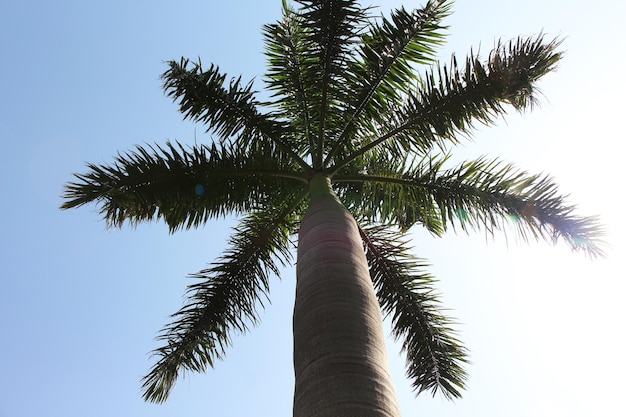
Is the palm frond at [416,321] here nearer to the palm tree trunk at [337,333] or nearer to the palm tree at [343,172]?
the palm tree at [343,172]

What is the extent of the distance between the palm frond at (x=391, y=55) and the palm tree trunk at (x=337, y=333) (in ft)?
10.4

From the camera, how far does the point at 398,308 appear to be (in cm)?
879

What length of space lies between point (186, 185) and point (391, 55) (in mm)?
3756

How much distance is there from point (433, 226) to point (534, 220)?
6.72 ft

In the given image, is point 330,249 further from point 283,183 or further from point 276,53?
point 276,53

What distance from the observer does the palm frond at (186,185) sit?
24.2 ft

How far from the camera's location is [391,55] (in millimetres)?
7879

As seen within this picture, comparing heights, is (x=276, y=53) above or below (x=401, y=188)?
above

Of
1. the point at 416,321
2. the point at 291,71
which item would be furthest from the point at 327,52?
the point at 416,321

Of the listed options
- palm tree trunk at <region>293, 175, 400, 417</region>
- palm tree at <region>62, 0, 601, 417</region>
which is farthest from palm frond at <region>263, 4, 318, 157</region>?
palm tree trunk at <region>293, 175, 400, 417</region>

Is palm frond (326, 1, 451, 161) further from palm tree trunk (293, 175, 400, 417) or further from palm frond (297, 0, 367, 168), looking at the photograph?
palm tree trunk (293, 175, 400, 417)

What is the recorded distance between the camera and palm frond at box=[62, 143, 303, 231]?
7363 millimetres

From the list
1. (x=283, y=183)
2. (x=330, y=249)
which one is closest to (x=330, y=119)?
(x=283, y=183)

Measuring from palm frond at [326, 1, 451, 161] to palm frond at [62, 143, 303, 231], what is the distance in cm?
180
